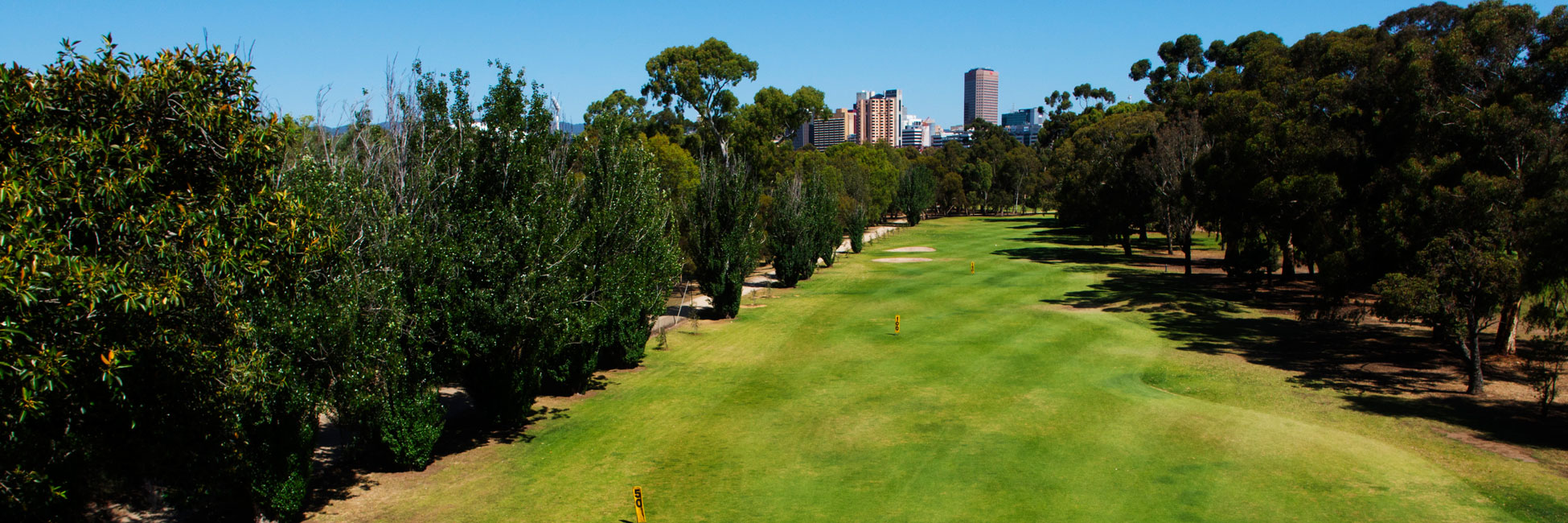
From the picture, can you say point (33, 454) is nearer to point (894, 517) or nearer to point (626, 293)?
point (894, 517)

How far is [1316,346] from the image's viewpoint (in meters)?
26.8

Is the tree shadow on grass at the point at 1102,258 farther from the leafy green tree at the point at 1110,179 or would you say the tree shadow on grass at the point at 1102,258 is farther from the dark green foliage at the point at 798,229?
the dark green foliage at the point at 798,229

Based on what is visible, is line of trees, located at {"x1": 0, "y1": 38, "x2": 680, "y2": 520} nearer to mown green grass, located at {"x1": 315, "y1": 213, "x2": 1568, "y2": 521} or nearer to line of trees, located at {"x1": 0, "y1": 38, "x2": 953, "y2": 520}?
line of trees, located at {"x1": 0, "y1": 38, "x2": 953, "y2": 520}

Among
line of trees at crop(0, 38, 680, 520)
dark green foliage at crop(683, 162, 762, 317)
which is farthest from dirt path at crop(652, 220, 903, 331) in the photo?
line of trees at crop(0, 38, 680, 520)

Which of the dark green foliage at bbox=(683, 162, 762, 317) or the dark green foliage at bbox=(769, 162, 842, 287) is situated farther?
the dark green foliage at bbox=(769, 162, 842, 287)

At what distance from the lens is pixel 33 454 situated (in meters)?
8.74

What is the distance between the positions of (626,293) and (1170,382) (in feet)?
47.0

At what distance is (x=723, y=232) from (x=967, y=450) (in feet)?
52.1

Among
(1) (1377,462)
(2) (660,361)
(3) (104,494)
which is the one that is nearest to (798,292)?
(2) (660,361)

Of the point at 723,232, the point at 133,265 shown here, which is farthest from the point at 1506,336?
the point at 133,265

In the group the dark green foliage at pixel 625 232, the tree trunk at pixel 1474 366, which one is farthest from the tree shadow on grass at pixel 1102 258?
the dark green foliage at pixel 625 232

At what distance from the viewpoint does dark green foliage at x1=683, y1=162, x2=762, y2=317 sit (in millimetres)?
29891

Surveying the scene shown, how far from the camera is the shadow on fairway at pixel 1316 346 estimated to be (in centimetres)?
1877

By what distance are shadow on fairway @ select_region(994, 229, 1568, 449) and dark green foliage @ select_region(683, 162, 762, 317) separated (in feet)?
47.7
